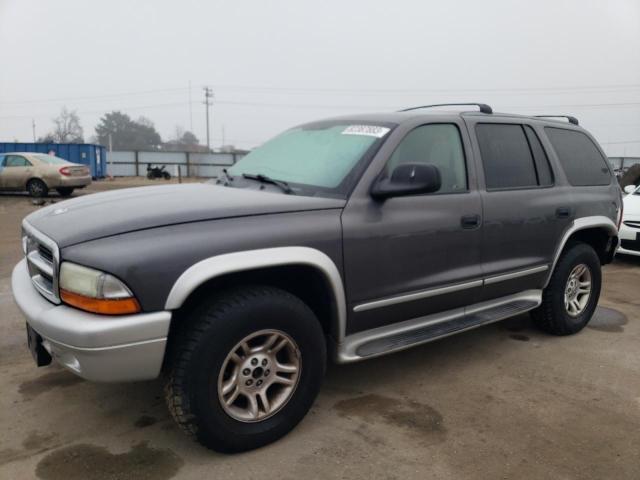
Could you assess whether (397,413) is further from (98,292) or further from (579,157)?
(579,157)

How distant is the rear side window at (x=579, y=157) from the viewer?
13.5 ft

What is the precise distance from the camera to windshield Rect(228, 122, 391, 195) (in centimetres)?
298

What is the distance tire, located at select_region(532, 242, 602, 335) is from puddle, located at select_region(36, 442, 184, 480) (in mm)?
3033

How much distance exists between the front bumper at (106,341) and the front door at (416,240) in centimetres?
103

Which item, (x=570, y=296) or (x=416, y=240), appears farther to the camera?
(x=570, y=296)

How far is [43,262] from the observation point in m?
2.56

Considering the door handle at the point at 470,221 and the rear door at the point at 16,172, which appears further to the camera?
the rear door at the point at 16,172

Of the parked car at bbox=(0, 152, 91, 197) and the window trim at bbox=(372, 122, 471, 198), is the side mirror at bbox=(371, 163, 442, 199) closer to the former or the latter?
the window trim at bbox=(372, 122, 471, 198)

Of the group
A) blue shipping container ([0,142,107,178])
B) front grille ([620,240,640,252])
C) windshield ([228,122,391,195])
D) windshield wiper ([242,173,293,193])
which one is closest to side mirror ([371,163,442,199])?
windshield ([228,122,391,195])

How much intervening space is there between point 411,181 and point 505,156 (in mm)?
1277

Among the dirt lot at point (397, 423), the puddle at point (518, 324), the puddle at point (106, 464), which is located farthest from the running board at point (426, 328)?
the puddle at point (106, 464)

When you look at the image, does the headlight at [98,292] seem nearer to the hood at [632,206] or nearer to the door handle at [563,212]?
the door handle at [563,212]

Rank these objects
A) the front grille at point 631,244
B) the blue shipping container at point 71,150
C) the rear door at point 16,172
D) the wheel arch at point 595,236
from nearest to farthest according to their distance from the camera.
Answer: the wheel arch at point 595,236 < the front grille at point 631,244 < the rear door at point 16,172 < the blue shipping container at point 71,150

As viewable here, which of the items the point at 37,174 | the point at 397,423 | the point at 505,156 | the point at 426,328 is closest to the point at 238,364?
the point at 397,423
